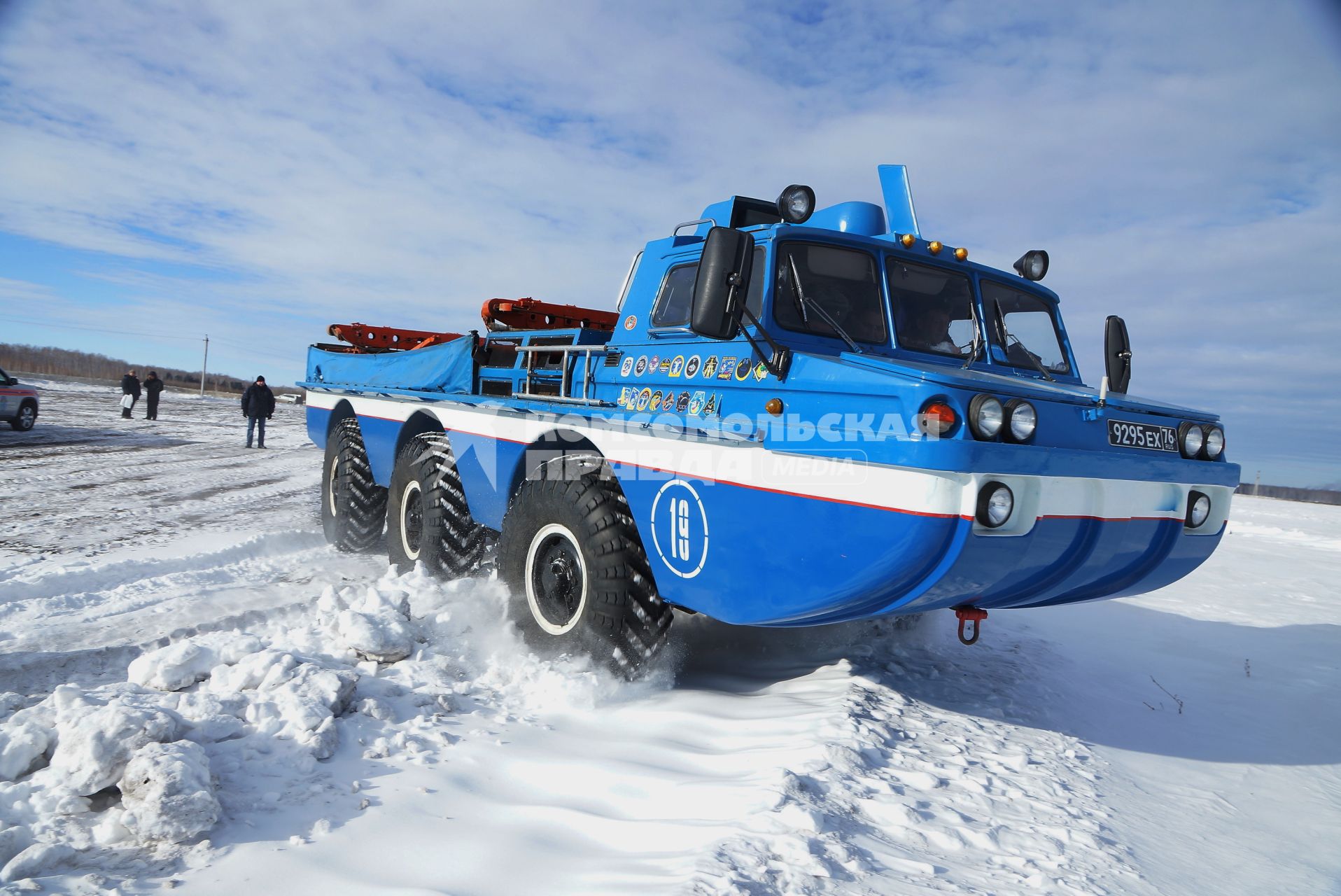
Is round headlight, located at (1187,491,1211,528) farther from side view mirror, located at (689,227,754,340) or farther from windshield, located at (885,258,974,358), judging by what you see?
side view mirror, located at (689,227,754,340)

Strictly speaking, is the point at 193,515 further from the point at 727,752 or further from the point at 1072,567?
the point at 1072,567

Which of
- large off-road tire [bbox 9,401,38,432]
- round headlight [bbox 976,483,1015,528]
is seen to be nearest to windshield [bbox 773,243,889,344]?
round headlight [bbox 976,483,1015,528]

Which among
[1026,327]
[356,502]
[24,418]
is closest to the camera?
[1026,327]

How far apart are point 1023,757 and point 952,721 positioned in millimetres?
406

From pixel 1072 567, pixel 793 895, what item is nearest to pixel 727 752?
pixel 793 895

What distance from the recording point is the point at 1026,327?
172 inches

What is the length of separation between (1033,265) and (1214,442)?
1.45 m

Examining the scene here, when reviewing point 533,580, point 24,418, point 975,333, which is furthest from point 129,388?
point 975,333

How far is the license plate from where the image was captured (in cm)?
316

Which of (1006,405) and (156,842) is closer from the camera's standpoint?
(156,842)

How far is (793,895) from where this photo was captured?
6.89 feet

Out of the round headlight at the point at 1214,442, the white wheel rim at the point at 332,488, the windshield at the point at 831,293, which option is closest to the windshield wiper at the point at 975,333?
the windshield at the point at 831,293

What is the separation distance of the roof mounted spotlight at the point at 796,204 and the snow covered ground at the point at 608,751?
2.23 m

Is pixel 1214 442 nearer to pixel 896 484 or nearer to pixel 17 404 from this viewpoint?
pixel 896 484
